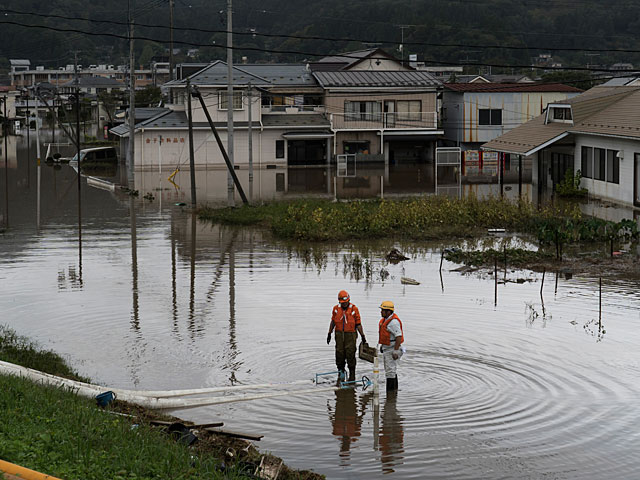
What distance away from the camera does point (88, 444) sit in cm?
873

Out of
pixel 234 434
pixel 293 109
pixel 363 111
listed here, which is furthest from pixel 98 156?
pixel 234 434

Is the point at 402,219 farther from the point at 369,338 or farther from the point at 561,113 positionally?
the point at 561,113

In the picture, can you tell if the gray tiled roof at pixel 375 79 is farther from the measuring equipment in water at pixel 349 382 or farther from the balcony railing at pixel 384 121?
the measuring equipment in water at pixel 349 382

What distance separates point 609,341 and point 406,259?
8.74 meters

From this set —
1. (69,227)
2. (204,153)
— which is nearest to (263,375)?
(69,227)

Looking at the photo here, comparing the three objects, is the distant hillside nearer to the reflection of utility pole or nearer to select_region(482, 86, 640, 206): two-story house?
select_region(482, 86, 640, 206): two-story house

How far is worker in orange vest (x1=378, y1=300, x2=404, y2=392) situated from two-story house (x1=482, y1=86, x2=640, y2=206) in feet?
68.4

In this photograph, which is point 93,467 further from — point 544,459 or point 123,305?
point 123,305

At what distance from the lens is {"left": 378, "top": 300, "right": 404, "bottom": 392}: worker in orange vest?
12805mm

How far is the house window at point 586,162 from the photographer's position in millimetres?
36906

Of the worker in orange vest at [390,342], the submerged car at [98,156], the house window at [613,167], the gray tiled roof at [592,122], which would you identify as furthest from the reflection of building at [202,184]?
the worker in orange vest at [390,342]

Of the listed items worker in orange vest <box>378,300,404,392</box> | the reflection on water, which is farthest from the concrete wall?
the reflection on water

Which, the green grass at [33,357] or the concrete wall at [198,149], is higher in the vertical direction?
the concrete wall at [198,149]

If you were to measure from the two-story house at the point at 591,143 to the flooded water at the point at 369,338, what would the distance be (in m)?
12.2
